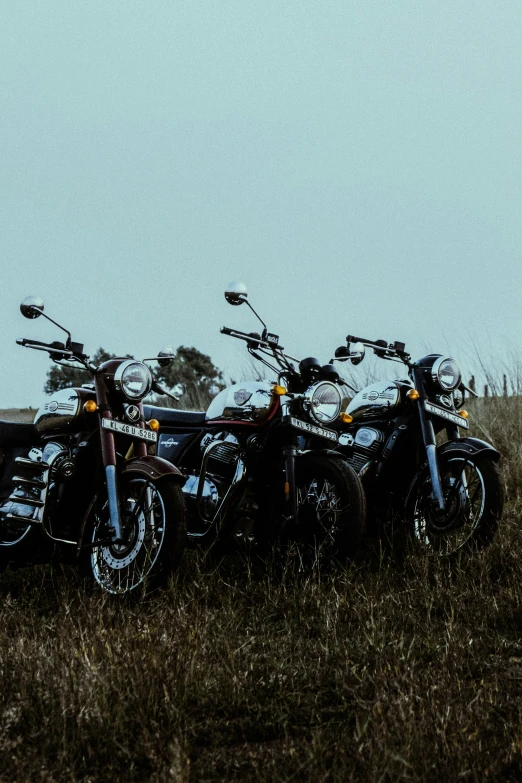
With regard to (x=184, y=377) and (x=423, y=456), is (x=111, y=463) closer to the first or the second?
(x=423, y=456)

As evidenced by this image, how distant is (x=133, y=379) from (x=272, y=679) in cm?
223

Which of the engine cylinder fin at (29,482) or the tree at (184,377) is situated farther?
the tree at (184,377)

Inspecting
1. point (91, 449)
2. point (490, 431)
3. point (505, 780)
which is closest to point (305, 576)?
point (91, 449)

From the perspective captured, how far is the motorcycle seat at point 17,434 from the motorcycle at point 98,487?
0.30 feet

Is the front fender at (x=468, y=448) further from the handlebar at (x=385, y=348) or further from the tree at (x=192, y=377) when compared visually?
the tree at (x=192, y=377)

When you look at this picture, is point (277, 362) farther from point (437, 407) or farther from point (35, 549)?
point (35, 549)

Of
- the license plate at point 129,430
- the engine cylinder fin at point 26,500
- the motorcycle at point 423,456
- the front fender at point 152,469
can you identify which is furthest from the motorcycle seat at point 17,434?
the motorcycle at point 423,456

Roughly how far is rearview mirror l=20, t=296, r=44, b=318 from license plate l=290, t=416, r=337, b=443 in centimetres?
162

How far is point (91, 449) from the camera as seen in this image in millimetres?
6008

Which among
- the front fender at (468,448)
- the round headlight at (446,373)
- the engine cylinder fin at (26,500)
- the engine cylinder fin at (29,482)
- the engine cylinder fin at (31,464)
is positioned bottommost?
the engine cylinder fin at (26,500)

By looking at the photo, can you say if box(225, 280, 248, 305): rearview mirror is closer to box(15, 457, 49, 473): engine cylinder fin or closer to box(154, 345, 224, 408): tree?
box(15, 457, 49, 473): engine cylinder fin

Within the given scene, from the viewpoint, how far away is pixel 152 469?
18.1 feet

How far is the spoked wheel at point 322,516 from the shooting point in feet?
19.5

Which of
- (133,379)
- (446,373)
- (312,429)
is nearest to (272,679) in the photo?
(133,379)
